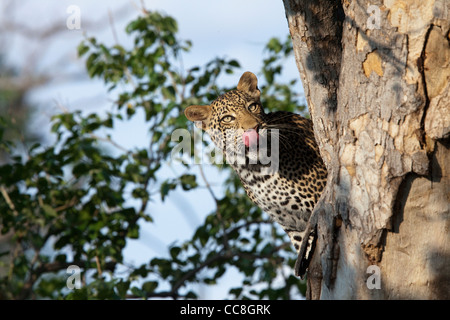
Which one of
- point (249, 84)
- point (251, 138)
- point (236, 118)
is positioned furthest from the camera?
point (249, 84)

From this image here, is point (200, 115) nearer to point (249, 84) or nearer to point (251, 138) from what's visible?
point (249, 84)

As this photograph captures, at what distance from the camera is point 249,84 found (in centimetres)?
561

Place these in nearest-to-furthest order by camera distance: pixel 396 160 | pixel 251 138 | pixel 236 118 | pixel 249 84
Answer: pixel 396 160 < pixel 251 138 < pixel 236 118 < pixel 249 84

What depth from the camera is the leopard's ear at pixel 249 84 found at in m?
5.55

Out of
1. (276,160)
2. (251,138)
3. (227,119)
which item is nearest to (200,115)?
(227,119)

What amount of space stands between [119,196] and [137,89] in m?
1.37

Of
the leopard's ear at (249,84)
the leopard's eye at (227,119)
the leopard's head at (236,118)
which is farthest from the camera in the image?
the leopard's ear at (249,84)

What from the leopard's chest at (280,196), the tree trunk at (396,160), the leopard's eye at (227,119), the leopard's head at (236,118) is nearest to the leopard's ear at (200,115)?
the leopard's head at (236,118)

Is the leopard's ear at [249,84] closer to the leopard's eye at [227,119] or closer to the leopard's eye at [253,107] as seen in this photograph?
the leopard's eye at [253,107]

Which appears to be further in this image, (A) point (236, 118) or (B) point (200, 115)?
(B) point (200, 115)

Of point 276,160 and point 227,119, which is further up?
point 227,119

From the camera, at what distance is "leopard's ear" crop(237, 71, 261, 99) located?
555 cm

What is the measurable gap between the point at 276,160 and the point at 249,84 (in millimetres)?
896
